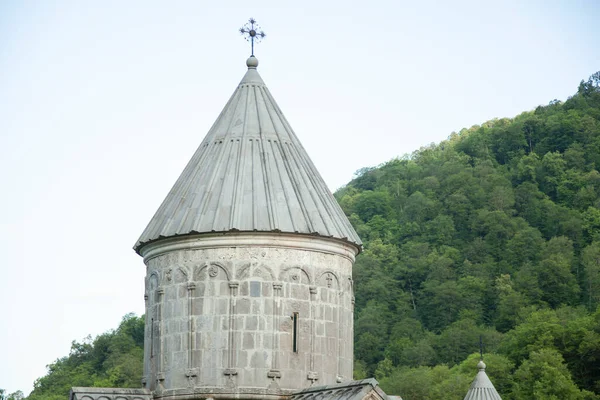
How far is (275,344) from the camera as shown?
2458 centimetres

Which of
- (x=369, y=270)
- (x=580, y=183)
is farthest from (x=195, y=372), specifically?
(x=580, y=183)

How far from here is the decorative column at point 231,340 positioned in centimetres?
2436

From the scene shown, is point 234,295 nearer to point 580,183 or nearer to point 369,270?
point 369,270

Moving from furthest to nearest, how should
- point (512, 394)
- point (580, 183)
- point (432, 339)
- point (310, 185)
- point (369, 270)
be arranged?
point (580, 183), point (369, 270), point (432, 339), point (512, 394), point (310, 185)

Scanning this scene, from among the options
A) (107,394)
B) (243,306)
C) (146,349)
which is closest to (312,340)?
(243,306)

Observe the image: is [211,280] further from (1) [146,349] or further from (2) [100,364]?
(2) [100,364]

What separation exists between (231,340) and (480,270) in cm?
8388

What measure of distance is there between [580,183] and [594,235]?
9.34 meters

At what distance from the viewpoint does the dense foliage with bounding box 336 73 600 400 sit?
Result: 78.3 metres

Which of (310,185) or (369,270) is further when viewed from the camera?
(369,270)

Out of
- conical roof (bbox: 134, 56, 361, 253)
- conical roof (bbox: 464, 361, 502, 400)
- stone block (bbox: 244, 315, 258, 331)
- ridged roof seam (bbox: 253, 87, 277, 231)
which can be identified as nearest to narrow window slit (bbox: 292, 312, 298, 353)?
stone block (bbox: 244, 315, 258, 331)

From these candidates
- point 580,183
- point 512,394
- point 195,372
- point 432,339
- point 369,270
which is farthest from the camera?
point 580,183

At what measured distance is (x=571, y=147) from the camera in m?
123

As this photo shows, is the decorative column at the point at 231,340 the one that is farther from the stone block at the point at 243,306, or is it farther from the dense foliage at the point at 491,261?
the dense foliage at the point at 491,261
